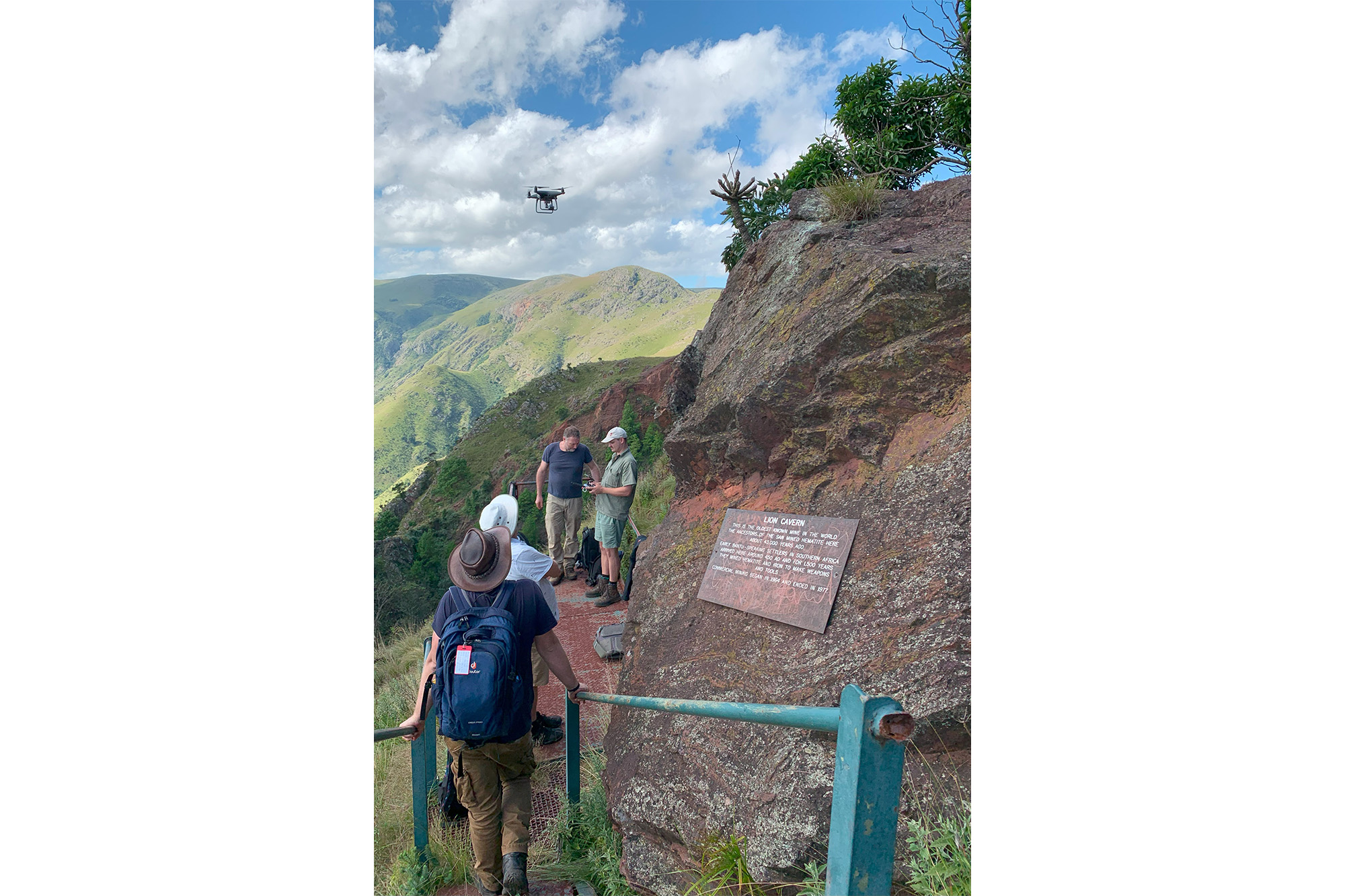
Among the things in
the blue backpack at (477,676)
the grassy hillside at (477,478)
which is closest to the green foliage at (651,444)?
the grassy hillside at (477,478)

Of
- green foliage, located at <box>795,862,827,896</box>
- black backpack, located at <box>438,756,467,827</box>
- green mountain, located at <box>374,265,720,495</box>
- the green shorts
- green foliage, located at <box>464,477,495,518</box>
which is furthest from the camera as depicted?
green mountain, located at <box>374,265,720,495</box>

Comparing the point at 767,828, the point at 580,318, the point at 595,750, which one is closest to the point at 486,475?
the point at 595,750

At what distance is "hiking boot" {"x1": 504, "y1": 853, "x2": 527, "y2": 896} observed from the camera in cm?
299

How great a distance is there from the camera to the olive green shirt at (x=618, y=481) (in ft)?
21.4

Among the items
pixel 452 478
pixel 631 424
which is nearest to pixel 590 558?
pixel 631 424

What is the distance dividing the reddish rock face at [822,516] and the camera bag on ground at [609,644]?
1.37 meters

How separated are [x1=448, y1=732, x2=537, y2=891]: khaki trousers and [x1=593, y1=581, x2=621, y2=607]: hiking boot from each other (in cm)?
424

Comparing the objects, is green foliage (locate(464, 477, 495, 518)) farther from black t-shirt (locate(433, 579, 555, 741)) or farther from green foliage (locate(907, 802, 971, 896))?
green foliage (locate(907, 802, 971, 896))

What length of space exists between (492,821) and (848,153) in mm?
11486

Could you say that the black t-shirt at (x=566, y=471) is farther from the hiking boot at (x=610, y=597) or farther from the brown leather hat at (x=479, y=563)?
the brown leather hat at (x=479, y=563)

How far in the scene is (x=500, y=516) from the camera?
3541mm

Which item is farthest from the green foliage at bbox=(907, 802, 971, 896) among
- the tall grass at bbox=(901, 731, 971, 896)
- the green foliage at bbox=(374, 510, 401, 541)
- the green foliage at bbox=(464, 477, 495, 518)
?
the green foliage at bbox=(464, 477, 495, 518)

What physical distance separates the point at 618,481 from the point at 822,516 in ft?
10.7

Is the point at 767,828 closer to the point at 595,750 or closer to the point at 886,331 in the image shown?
the point at 595,750
